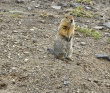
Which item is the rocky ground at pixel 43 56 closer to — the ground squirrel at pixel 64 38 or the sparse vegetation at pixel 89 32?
the sparse vegetation at pixel 89 32

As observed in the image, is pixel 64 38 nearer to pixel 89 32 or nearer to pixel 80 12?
pixel 89 32

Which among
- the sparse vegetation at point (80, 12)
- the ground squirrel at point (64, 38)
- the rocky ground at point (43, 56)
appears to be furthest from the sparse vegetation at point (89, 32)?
the ground squirrel at point (64, 38)

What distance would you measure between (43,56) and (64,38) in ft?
2.32

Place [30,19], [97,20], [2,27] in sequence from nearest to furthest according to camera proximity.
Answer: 1. [2,27]
2. [30,19]
3. [97,20]

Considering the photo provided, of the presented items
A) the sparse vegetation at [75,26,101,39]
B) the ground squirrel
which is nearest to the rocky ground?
the sparse vegetation at [75,26,101,39]

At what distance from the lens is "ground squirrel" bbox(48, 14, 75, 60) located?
220 inches

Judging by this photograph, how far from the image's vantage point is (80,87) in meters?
4.60

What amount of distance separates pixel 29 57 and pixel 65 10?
4.29 meters

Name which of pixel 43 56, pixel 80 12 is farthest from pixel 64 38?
pixel 80 12

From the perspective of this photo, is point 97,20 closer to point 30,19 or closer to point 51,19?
point 51,19

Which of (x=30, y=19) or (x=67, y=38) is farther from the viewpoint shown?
(x=30, y=19)

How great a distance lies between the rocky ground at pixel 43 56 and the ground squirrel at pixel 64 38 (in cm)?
25

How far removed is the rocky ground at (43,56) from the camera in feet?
15.1

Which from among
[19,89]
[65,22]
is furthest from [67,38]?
[19,89]
